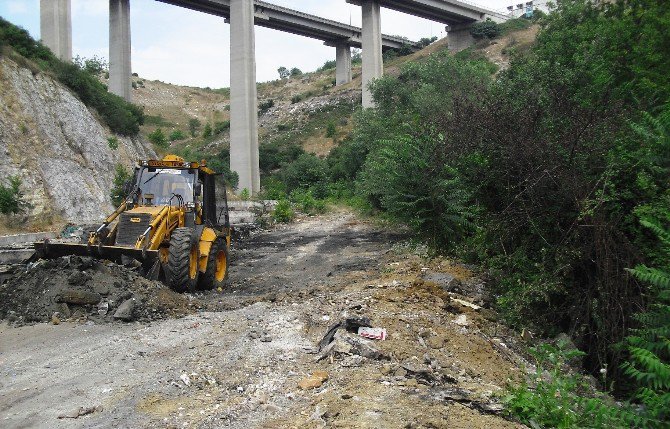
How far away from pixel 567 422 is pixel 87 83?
31435 mm

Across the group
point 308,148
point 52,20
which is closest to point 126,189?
point 52,20

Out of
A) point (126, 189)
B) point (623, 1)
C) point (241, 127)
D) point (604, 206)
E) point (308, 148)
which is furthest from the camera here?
point (308, 148)

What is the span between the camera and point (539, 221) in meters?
11.2

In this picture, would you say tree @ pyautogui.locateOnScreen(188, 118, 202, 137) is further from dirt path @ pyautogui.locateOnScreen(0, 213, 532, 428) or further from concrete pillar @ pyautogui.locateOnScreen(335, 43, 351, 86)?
dirt path @ pyautogui.locateOnScreen(0, 213, 532, 428)

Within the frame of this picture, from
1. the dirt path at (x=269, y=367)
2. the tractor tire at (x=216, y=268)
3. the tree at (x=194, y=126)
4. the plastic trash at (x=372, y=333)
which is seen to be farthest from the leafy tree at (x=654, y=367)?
the tree at (x=194, y=126)

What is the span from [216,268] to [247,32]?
35.8m

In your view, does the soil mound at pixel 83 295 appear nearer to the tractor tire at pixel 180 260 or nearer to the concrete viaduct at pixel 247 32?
the tractor tire at pixel 180 260

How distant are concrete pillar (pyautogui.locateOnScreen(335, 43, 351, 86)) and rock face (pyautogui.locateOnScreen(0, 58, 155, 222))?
44.3 metres

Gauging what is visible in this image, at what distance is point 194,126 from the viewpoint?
79.8m

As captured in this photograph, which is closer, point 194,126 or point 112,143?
point 112,143

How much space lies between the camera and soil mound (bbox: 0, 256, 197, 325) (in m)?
9.00

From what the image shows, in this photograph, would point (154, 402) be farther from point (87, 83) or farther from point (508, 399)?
point (87, 83)

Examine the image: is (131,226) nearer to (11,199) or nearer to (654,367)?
(654,367)

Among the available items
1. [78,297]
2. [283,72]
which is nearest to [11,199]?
[78,297]
